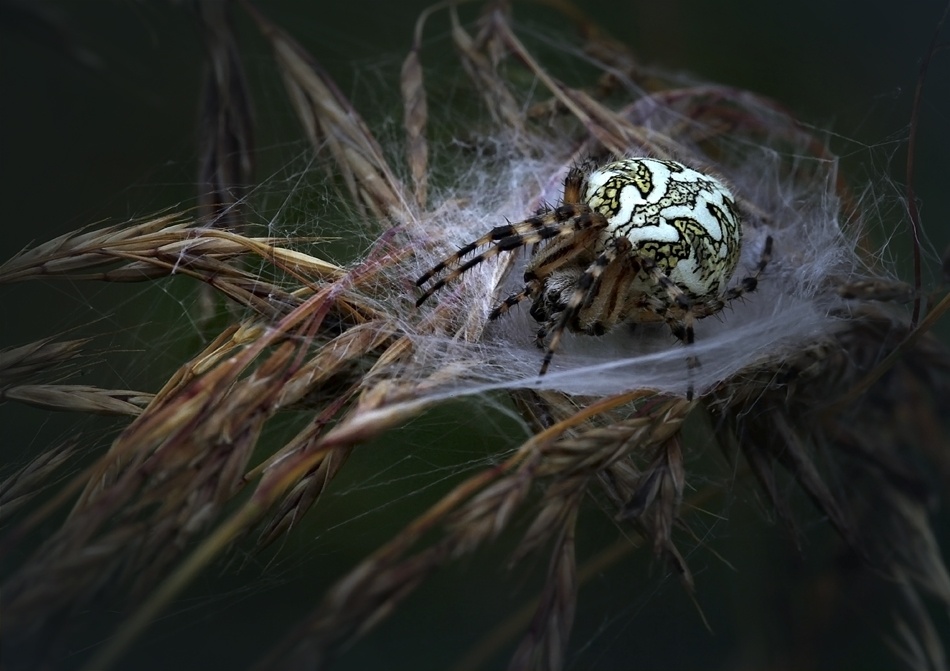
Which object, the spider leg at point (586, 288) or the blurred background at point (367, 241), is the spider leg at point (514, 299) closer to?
the spider leg at point (586, 288)

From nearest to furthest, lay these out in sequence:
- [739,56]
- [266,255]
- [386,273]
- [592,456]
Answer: [592,456] < [266,255] < [386,273] < [739,56]

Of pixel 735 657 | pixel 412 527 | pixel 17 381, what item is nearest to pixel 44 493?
pixel 17 381

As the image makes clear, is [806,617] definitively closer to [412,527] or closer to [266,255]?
[412,527]

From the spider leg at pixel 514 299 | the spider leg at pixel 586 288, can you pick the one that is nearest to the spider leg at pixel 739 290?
the spider leg at pixel 586 288

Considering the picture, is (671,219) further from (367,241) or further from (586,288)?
(367,241)

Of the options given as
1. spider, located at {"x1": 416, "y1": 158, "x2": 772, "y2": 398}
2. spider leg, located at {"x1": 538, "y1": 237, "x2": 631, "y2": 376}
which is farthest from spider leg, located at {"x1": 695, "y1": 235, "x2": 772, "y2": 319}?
spider leg, located at {"x1": 538, "y1": 237, "x2": 631, "y2": 376}

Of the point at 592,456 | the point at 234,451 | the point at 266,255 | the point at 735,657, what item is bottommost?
the point at 735,657

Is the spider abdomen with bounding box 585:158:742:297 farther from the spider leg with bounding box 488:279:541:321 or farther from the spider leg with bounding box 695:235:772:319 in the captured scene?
the spider leg with bounding box 488:279:541:321
